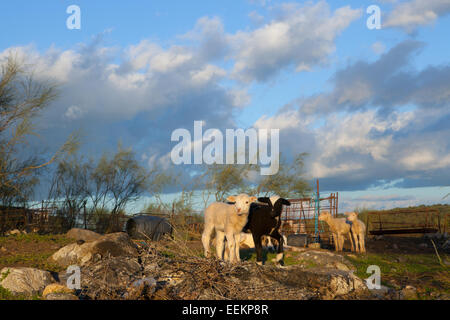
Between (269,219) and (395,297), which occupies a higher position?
(269,219)

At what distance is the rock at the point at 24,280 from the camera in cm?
775

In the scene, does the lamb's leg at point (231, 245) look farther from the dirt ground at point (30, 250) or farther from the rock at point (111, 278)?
the dirt ground at point (30, 250)

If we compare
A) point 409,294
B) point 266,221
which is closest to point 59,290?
point 266,221

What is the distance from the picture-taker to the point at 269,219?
10.9m

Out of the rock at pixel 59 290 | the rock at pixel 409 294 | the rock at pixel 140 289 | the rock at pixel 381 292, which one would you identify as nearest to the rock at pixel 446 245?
the rock at pixel 381 292

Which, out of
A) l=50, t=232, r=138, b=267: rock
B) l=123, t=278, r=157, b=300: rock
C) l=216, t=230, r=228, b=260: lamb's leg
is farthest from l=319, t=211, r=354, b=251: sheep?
l=123, t=278, r=157, b=300: rock

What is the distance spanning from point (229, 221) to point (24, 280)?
15.4 ft

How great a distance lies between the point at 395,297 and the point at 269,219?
4606 millimetres

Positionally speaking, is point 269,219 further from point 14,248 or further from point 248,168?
point 248,168

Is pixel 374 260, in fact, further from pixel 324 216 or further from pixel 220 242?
pixel 220 242

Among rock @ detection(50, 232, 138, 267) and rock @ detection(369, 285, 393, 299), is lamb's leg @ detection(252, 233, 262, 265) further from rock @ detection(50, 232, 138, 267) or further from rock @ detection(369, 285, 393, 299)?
rock @ detection(50, 232, 138, 267)

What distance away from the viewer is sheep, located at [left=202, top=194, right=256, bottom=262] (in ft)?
31.2

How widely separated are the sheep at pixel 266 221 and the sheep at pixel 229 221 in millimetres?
585
